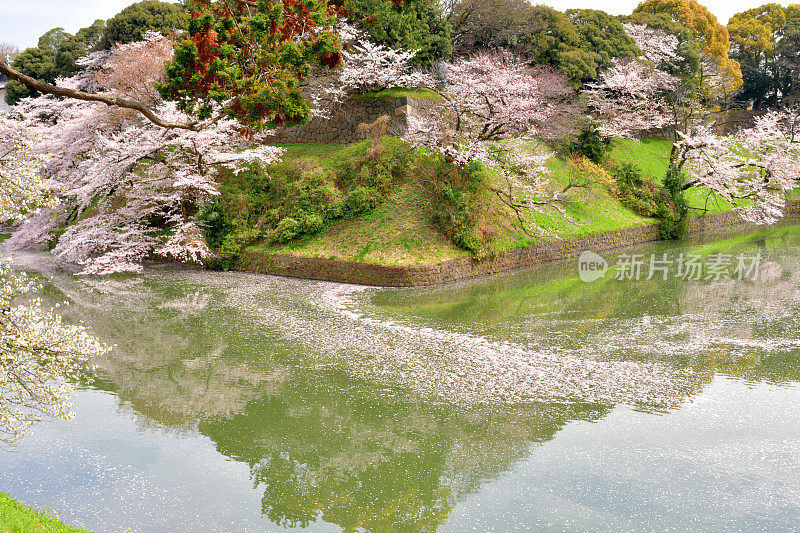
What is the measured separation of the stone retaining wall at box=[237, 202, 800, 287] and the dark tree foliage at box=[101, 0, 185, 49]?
1756 cm

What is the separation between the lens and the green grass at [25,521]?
15.6ft

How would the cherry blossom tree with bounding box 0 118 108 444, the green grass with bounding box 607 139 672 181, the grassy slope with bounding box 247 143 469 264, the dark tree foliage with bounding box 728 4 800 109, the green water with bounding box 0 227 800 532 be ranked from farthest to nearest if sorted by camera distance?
the dark tree foliage with bounding box 728 4 800 109 → the green grass with bounding box 607 139 672 181 → the grassy slope with bounding box 247 143 469 264 → the green water with bounding box 0 227 800 532 → the cherry blossom tree with bounding box 0 118 108 444

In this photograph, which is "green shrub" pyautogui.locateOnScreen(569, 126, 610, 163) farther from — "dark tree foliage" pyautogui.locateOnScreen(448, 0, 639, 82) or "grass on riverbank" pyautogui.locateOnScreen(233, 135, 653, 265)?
"grass on riverbank" pyautogui.locateOnScreen(233, 135, 653, 265)

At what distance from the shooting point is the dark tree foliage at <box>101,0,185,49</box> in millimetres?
28781

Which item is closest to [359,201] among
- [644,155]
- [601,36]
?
[644,155]

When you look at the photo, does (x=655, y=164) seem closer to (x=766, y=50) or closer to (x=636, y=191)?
(x=636, y=191)

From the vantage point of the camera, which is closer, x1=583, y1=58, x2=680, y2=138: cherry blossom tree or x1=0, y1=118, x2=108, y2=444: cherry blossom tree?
x1=0, y1=118, x2=108, y2=444: cherry blossom tree

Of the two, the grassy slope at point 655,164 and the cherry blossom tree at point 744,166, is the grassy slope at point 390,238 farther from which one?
the cherry blossom tree at point 744,166

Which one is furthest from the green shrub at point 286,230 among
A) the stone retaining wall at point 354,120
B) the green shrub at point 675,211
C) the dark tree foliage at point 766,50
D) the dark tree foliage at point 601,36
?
the dark tree foliage at point 766,50

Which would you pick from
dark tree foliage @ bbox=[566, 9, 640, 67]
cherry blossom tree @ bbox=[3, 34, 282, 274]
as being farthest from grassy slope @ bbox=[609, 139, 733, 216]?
cherry blossom tree @ bbox=[3, 34, 282, 274]

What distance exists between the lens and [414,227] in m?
17.0

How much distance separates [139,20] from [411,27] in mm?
15972

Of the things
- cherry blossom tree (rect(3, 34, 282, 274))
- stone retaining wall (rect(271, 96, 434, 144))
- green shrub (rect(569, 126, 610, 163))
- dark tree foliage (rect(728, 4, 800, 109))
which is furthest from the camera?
dark tree foliage (rect(728, 4, 800, 109))

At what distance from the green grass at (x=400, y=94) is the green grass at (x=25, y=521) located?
17.7m
